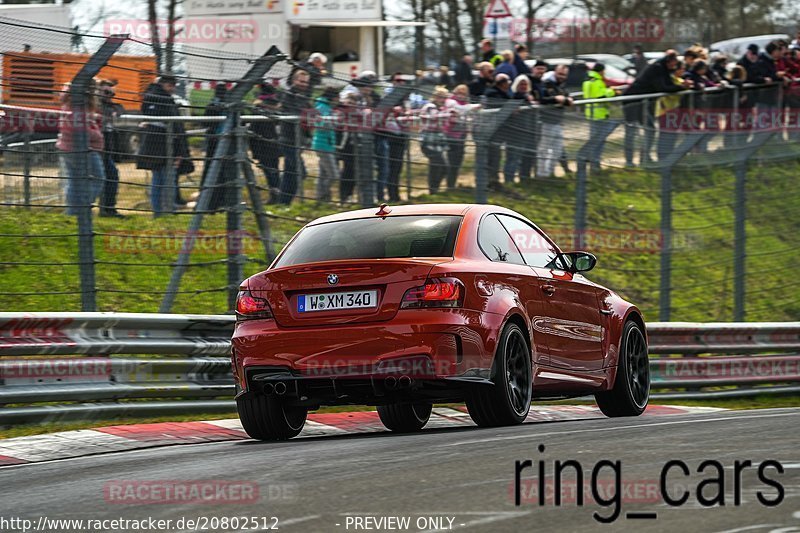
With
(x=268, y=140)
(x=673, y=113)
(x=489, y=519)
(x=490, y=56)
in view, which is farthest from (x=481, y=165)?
(x=489, y=519)

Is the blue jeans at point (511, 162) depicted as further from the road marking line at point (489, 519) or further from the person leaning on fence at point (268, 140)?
the road marking line at point (489, 519)

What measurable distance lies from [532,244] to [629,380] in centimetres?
163

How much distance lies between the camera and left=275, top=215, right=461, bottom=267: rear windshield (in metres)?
9.12

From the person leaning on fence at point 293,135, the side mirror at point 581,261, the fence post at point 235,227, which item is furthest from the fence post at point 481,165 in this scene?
the side mirror at point 581,261

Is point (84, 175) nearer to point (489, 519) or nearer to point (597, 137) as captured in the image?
point (489, 519)

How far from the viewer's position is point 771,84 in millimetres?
23062

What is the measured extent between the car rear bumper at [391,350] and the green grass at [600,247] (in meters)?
3.01

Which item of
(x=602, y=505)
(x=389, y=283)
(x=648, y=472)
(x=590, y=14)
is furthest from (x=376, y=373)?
(x=590, y=14)

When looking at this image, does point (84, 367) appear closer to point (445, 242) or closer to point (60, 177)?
point (60, 177)

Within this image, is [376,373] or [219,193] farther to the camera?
[219,193]

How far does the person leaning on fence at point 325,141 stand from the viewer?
13.7 m

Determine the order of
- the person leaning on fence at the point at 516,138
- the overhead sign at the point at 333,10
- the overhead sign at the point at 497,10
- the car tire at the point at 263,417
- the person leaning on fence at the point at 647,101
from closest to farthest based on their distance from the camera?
the car tire at the point at 263,417, the person leaning on fence at the point at 516,138, the person leaning on fence at the point at 647,101, the overhead sign at the point at 497,10, the overhead sign at the point at 333,10

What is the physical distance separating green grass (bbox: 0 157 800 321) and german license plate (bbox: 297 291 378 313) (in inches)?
119

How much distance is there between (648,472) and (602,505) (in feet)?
2.73
